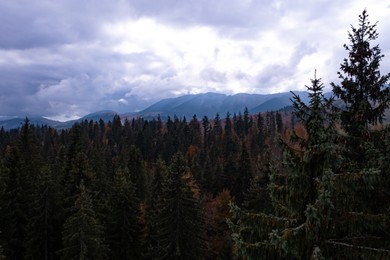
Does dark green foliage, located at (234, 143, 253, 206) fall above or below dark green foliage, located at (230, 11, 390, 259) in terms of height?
below

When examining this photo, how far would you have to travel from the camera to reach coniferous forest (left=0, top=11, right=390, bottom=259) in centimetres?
914

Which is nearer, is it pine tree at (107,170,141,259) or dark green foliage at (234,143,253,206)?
pine tree at (107,170,141,259)

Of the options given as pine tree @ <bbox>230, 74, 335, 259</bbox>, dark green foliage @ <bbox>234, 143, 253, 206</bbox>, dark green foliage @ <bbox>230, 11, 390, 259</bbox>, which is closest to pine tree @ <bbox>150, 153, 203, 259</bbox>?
dark green foliage @ <bbox>230, 11, 390, 259</bbox>

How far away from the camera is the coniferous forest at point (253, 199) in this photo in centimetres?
914

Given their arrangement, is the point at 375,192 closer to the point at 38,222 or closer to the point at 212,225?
the point at 38,222

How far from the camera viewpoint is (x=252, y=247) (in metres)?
9.50

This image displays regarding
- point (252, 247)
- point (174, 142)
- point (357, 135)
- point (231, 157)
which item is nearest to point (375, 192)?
point (357, 135)

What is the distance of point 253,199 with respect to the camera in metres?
44.1

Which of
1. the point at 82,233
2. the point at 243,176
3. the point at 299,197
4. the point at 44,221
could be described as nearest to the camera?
the point at 299,197

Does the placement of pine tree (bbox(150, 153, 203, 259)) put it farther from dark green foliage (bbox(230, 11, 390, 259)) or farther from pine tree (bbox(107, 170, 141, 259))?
dark green foliage (bbox(230, 11, 390, 259))

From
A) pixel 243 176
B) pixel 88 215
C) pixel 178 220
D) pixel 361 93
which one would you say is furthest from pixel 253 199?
pixel 361 93

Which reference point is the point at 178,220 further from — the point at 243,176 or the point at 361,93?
the point at 243,176

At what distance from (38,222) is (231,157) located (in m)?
43.6

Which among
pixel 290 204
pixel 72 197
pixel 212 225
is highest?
pixel 290 204
